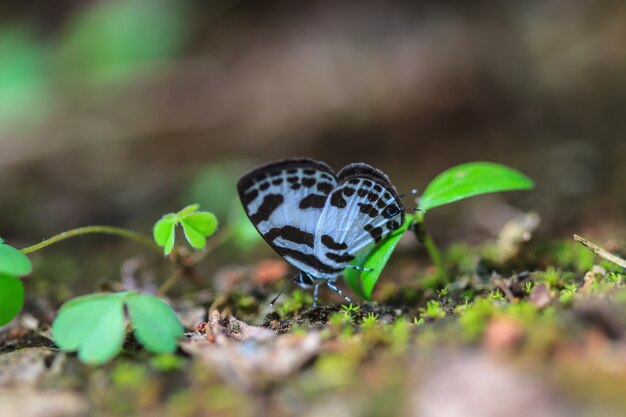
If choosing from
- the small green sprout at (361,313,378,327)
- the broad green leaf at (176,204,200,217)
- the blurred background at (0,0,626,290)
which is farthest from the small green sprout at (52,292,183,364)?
the blurred background at (0,0,626,290)

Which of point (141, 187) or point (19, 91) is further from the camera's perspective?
point (19, 91)

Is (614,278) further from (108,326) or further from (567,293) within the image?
(108,326)

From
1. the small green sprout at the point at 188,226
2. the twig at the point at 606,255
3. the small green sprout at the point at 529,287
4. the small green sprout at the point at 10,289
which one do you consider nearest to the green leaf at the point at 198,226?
the small green sprout at the point at 188,226

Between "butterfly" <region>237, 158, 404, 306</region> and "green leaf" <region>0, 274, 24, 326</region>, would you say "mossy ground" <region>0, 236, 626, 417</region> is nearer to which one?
"green leaf" <region>0, 274, 24, 326</region>

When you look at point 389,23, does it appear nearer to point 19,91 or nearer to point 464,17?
point 464,17

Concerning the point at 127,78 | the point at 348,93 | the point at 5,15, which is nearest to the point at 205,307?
the point at 348,93

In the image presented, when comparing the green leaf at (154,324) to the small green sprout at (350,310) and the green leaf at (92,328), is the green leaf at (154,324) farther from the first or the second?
the small green sprout at (350,310)
